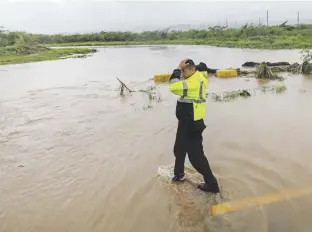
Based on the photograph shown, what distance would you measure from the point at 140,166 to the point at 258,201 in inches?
93.4

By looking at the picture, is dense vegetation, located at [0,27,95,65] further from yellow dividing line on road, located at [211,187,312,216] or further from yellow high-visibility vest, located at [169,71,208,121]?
yellow dividing line on road, located at [211,187,312,216]

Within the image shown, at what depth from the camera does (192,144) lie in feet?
16.6

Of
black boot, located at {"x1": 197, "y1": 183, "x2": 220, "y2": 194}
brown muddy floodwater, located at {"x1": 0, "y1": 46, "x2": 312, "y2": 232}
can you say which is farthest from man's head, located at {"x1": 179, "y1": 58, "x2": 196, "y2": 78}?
brown muddy floodwater, located at {"x1": 0, "y1": 46, "x2": 312, "y2": 232}

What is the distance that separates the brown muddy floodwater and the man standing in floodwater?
1.62 ft

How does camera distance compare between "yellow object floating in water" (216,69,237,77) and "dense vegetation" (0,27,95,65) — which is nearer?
"yellow object floating in water" (216,69,237,77)

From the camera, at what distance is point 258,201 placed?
16.4 ft

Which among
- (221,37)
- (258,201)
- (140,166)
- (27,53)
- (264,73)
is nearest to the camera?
(258,201)

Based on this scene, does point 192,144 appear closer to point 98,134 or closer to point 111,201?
point 111,201

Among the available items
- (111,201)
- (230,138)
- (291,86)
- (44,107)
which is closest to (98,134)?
(230,138)

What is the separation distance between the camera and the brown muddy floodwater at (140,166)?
15.3 ft

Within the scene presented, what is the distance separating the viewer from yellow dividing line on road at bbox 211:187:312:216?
4.79 meters

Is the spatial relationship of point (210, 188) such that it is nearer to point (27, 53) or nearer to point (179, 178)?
point (179, 178)

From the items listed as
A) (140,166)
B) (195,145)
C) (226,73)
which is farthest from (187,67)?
(226,73)

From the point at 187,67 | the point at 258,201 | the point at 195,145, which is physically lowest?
the point at 258,201
